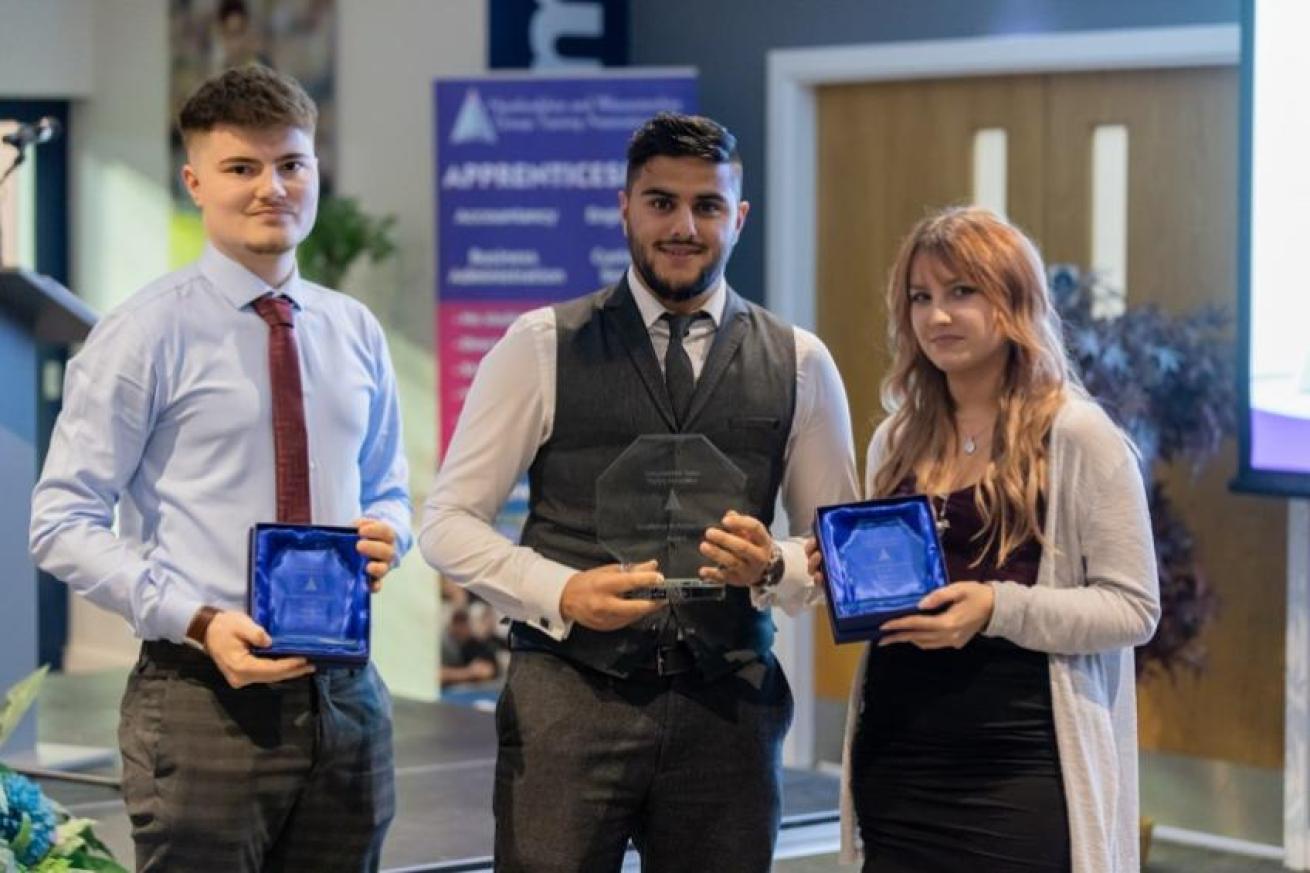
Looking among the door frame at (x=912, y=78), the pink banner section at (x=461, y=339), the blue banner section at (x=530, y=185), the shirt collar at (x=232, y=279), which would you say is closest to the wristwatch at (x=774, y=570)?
the shirt collar at (x=232, y=279)

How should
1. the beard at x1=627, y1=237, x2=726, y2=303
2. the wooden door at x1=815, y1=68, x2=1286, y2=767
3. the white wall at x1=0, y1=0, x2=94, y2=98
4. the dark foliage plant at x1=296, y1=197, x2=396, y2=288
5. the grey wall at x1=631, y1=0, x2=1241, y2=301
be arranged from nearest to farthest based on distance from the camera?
the beard at x1=627, y1=237, x2=726, y2=303 → the wooden door at x1=815, y1=68, x2=1286, y2=767 → the grey wall at x1=631, y1=0, x2=1241, y2=301 → the dark foliage plant at x1=296, y1=197, x2=396, y2=288 → the white wall at x1=0, y1=0, x2=94, y2=98

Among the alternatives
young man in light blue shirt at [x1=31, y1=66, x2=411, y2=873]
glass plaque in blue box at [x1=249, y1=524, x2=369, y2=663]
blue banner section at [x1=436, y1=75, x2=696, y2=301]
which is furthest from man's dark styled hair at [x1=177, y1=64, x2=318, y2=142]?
blue banner section at [x1=436, y1=75, x2=696, y2=301]

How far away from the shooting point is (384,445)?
3.06m

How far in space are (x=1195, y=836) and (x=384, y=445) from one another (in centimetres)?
346

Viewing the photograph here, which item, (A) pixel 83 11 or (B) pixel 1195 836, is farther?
(A) pixel 83 11

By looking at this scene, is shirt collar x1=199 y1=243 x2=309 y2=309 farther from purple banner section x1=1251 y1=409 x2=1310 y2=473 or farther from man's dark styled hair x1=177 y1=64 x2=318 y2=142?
purple banner section x1=1251 y1=409 x2=1310 y2=473

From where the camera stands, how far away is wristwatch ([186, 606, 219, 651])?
2.72m

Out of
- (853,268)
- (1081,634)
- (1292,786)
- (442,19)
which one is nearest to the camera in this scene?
Answer: (1081,634)

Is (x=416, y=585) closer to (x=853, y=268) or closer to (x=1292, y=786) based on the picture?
(x=853, y=268)

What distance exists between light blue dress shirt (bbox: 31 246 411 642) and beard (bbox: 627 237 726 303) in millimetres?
445

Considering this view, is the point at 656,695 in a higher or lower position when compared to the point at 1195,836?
higher

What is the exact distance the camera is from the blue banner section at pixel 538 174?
6.76 m

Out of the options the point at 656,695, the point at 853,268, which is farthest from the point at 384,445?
the point at 853,268

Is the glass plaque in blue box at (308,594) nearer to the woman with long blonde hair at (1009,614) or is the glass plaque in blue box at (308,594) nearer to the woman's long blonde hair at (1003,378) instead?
the woman with long blonde hair at (1009,614)
